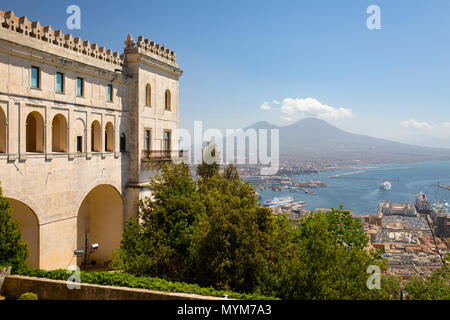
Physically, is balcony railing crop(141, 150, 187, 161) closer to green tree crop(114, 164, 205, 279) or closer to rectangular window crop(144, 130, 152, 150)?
rectangular window crop(144, 130, 152, 150)

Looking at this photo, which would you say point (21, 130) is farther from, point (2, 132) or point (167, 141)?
point (167, 141)

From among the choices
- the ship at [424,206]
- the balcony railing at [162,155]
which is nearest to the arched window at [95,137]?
the balcony railing at [162,155]

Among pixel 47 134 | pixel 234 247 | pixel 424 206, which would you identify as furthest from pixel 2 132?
pixel 424 206

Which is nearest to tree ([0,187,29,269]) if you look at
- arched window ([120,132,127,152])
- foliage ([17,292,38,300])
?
foliage ([17,292,38,300])

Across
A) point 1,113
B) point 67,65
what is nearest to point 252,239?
point 1,113

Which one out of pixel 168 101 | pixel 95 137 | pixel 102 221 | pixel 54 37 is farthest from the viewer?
pixel 168 101
